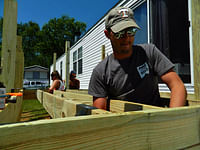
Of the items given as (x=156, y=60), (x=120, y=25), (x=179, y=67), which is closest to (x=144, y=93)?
(x=156, y=60)

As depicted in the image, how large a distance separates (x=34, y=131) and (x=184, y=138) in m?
0.73

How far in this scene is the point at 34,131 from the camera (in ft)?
1.56

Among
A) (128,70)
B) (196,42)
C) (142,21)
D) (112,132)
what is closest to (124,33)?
(128,70)

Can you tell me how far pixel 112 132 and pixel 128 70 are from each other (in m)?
1.17

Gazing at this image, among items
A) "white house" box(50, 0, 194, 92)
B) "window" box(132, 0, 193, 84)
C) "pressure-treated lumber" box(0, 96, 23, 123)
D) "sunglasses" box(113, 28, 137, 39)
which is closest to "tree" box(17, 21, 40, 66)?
"white house" box(50, 0, 194, 92)

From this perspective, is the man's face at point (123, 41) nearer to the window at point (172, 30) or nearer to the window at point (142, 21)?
the window at point (172, 30)

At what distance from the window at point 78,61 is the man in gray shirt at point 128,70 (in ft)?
33.4

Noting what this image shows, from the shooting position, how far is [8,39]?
1751mm

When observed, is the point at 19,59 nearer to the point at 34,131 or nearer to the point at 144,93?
the point at 144,93

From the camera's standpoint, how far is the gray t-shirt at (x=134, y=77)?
1.65 meters

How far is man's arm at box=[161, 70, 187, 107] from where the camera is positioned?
1334 millimetres

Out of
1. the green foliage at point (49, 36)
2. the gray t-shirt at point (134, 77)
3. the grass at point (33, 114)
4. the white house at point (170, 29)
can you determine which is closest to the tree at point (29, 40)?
the green foliage at point (49, 36)

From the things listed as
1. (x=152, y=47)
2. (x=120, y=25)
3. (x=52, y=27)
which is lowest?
(x=152, y=47)

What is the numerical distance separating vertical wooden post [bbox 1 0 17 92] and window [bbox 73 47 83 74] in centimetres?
1002
